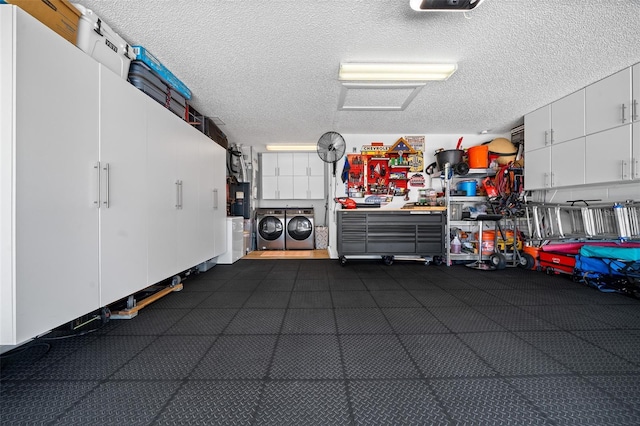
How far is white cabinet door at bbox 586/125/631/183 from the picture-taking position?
104 inches

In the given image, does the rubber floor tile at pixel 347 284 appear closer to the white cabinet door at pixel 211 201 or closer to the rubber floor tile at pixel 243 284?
the rubber floor tile at pixel 243 284

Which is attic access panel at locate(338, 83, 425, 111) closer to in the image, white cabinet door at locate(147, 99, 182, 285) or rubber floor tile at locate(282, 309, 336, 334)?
white cabinet door at locate(147, 99, 182, 285)

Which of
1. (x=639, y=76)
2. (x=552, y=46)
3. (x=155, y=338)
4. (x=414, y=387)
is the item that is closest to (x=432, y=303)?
(x=414, y=387)

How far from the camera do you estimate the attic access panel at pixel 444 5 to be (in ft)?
5.20

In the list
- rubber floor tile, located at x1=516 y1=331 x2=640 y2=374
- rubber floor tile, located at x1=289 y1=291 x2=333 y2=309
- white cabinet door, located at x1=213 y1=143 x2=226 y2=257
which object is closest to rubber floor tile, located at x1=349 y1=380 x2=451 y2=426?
rubber floor tile, located at x1=516 y1=331 x2=640 y2=374

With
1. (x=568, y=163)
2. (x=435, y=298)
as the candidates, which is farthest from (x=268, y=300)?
(x=568, y=163)

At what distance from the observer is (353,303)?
2.27 meters

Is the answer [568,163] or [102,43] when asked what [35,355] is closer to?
[102,43]

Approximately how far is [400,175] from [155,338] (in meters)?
4.53

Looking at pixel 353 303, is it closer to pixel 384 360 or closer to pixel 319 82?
pixel 384 360

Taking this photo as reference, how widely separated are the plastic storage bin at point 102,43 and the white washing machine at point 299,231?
4.01 meters

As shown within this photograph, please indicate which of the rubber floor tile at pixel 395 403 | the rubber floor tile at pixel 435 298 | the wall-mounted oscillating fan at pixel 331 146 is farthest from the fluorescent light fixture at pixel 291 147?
the rubber floor tile at pixel 395 403

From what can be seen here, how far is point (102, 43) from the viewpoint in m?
1.75

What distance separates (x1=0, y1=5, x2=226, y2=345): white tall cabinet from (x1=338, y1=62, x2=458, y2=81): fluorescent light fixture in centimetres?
198
